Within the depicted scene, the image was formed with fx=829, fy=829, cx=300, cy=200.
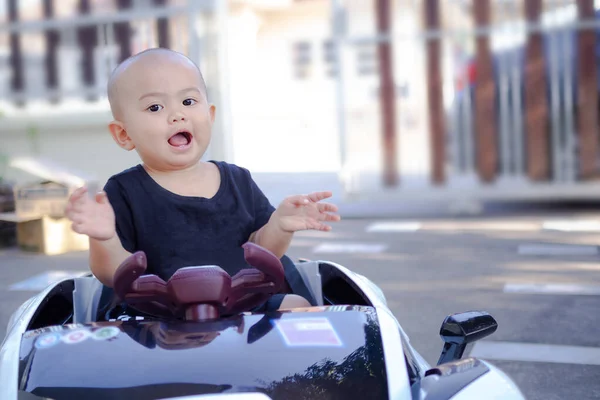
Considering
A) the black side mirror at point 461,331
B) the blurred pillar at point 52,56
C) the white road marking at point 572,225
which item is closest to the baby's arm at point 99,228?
the black side mirror at point 461,331

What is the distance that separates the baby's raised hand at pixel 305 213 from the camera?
2.03 meters

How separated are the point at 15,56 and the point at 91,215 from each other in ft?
30.0

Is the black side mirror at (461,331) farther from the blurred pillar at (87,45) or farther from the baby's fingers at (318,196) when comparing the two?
the blurred pillar at (87,45)

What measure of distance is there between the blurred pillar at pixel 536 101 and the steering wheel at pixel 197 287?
739 centimetres

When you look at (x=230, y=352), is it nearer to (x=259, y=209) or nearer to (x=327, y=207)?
(x=327, y=207)

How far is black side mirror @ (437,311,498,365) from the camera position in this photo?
185cm

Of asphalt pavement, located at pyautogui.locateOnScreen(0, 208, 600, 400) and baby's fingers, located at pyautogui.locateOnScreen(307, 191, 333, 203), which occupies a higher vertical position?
baby's fingers, located at pyautogui.locateOnScreen(307, 191, 333, 203)

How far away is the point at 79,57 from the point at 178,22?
143 cm

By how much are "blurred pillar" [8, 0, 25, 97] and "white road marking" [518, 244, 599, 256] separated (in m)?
6.93

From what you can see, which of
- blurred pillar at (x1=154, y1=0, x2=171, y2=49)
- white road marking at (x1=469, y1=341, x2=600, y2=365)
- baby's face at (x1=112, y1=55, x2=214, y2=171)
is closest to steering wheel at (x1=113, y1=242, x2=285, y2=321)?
baby's face at (x1=112, y1=55, x2=214, y2=171)

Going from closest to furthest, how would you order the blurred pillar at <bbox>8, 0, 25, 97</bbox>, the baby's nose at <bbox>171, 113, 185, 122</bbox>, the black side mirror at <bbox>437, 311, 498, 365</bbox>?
the black side mirror at <bbox>437, 311, 498, 365</bbox>
the baby's nose at <bbox>171, 113, 185, 122</bbox>
the blurred pillar at <bbox>8, 0, 25, 97</bbox>

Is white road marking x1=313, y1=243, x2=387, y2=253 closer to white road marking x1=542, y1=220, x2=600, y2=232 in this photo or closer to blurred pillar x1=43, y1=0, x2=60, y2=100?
white road marking x1=542, y1=220, x2=600, y2=232

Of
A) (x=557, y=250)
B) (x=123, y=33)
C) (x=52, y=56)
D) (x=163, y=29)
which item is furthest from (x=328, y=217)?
(x=52, y=56)

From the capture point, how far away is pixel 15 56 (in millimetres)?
10398
